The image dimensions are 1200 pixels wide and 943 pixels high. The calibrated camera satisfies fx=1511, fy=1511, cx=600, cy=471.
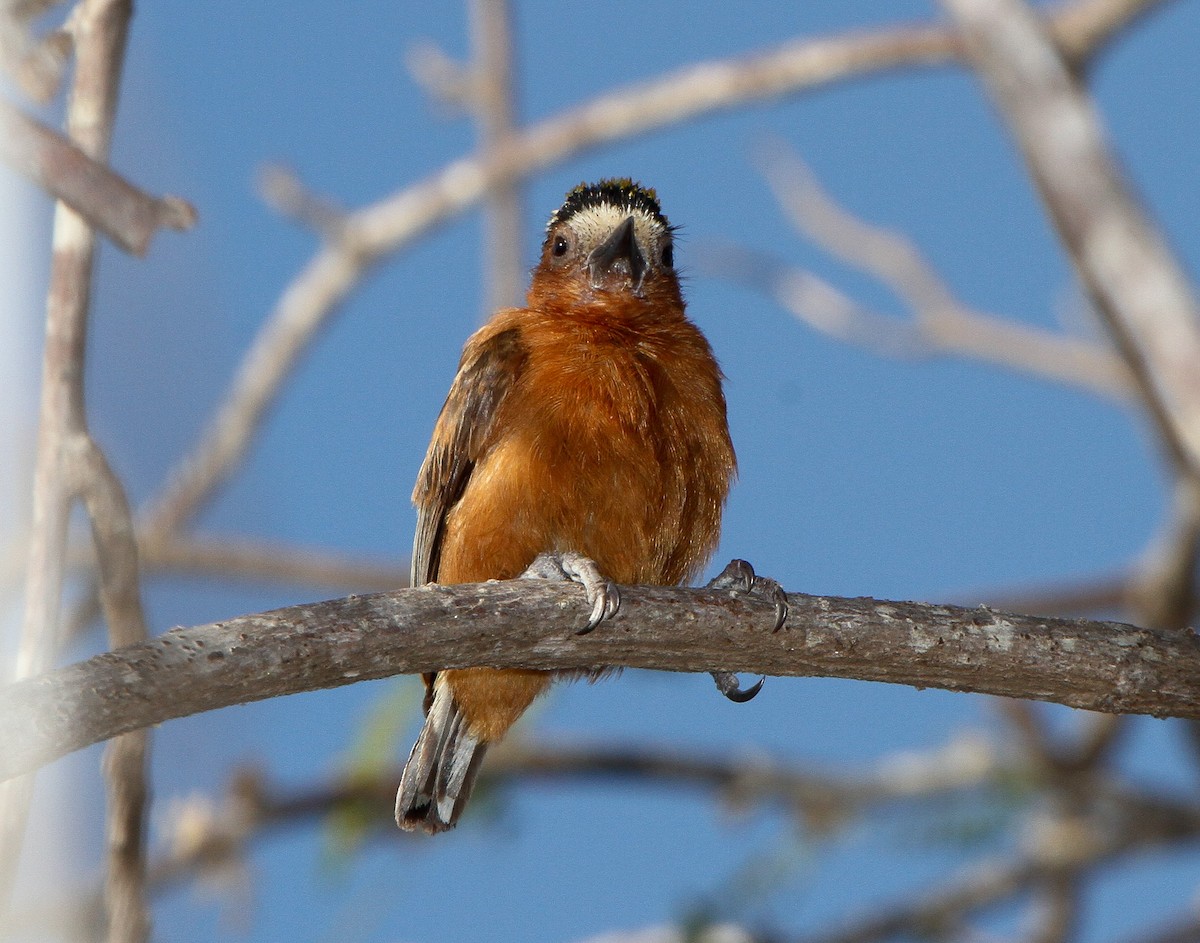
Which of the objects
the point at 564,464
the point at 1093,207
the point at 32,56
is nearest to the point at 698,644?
the point at 564,464

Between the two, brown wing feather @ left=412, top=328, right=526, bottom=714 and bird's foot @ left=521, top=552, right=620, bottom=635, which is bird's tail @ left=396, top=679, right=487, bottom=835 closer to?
brown wing feather @ left=412, top=328, right=526, bottom=714

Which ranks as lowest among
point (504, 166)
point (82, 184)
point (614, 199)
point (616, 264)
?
point (82, 184)

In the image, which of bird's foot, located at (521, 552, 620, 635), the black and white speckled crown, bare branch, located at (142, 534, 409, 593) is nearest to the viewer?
bird's foot, located at (521, 552, 620, 635)

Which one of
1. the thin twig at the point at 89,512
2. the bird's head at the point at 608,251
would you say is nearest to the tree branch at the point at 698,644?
the thin twig at the point at 89,512

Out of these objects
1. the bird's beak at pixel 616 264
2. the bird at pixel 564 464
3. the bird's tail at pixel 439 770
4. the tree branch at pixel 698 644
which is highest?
the bird's beak at pixel 616 264

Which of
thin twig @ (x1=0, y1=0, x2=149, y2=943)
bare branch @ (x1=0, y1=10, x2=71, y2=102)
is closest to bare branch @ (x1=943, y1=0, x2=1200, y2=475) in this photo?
thin twig @ (x1=0, y1=0, x2=149, y2=943)

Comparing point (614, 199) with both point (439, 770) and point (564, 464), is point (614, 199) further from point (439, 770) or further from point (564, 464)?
point (439, 770)

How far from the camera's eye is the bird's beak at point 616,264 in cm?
498

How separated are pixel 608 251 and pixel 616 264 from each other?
5 cm

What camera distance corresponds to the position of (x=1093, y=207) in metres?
5.21

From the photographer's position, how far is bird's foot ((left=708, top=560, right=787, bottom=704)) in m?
3.62

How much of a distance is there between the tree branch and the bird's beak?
163 centimetres

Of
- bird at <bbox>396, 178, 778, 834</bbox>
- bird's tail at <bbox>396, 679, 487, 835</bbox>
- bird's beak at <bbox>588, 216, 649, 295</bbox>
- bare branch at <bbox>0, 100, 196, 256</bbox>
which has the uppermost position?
bird's beak at <bbox>588, 216, 649, 295</bbox>

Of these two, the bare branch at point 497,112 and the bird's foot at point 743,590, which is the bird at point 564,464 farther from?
the bare branch at point 497,112
